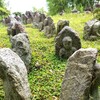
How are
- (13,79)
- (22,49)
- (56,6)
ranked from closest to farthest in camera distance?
(13,79)
(22,49)
(56,6)

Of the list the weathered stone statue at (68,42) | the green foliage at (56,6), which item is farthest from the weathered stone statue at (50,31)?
the green foliage at (56,6)

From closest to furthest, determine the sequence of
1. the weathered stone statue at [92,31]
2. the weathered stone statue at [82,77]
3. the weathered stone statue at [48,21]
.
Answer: the weathered stone statue at [82,77] → the weathered stone statue at [92,31] → the weathered stone statue at [48,21]

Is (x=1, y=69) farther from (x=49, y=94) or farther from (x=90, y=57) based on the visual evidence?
(x=49, y=94)

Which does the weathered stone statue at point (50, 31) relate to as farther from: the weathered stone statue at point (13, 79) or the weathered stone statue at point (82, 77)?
the weathered stone statue at point (13, 79)

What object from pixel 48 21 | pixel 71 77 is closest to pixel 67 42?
pixel 71 77

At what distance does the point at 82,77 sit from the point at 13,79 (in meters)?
1.39

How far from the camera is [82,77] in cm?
580

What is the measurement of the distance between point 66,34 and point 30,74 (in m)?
1.95

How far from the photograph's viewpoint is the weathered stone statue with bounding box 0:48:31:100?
531 cm

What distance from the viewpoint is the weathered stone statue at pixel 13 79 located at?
5309 millimetres

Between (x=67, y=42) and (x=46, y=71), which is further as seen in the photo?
(x=67, y=42)

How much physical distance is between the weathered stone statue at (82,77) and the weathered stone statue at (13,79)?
0.94 meters

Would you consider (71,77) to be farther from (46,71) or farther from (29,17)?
(29,17)

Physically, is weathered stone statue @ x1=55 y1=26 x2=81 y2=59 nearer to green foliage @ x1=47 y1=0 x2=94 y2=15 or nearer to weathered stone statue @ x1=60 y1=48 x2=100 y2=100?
weathered stone statue @ x1=60 y1=48 x2=100 y2=100
